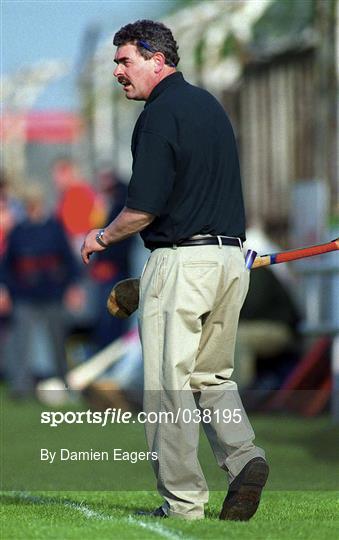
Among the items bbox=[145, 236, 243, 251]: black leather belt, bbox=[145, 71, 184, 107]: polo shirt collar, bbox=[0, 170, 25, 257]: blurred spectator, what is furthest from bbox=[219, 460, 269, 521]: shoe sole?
bbox=[0, 170, 25, 257]: blurred spectator

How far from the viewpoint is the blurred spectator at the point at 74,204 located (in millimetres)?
16156

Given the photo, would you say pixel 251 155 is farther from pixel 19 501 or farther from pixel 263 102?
pixel 19 501

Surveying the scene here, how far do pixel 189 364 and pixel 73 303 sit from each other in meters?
9.50

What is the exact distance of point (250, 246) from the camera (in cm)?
1382

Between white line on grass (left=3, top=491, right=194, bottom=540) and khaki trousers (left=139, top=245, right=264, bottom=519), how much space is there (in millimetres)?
158

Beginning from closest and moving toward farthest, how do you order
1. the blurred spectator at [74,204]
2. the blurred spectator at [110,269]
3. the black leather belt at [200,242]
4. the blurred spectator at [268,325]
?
the black leather belt at [200,242], the blurred spectator at [268,325], the blurred spectator at [110,269], the blurred spectator at [74,204]

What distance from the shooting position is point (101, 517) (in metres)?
6.47

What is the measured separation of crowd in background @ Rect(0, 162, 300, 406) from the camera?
1341cm

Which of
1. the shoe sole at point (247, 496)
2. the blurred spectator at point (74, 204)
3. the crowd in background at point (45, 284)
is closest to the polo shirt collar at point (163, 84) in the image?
the shoe sole at point (247, 496)

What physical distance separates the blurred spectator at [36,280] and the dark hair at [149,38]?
308 inches

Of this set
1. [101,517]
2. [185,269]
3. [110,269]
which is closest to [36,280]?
[110,269]

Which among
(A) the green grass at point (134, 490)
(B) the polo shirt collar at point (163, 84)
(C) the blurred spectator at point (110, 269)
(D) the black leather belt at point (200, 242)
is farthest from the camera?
(C) the blurred spectator at point (110, 269)

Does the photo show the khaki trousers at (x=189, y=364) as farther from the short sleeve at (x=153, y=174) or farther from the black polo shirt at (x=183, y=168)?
the short sleeve at (x=153, y=174)

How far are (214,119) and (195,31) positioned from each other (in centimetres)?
867
